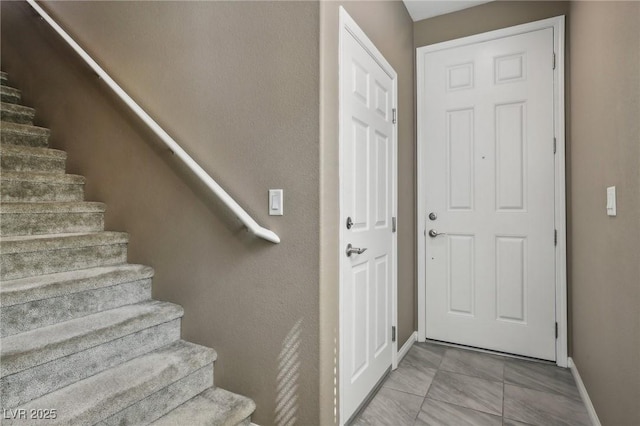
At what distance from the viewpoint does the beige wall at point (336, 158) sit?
1540mm

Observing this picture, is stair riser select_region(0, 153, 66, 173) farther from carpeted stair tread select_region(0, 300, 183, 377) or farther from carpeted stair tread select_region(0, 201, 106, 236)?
carpeted stair tread select_region(0, 300, 183, 377)

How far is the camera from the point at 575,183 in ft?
7.37

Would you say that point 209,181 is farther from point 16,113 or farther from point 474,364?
point 474,364

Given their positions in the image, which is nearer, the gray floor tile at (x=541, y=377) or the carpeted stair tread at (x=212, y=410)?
the carpeted stair tread at (x=212, y=410)

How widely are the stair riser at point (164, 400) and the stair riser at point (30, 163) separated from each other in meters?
1.61

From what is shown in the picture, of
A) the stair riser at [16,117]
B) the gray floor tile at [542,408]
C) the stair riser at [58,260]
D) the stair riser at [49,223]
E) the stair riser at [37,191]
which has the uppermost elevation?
the stair riser at [16,117]

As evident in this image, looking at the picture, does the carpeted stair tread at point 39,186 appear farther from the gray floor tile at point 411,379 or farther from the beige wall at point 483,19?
the beige wall at point 483,19

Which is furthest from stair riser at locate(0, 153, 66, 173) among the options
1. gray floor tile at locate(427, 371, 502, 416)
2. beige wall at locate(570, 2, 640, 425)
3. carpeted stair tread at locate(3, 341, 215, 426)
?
beige wall at locate(570, 2, 640, 425)

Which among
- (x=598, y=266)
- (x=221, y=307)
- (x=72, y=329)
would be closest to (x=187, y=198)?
(x=221, y=307)

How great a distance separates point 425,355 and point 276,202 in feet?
5.85

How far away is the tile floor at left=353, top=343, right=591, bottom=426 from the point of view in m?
1.84

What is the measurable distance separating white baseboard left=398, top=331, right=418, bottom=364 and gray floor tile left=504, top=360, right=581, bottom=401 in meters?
0.66

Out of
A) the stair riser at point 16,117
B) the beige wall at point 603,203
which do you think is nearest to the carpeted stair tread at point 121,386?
the beige wall at point 603,203

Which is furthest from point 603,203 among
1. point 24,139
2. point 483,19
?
point 24,139
